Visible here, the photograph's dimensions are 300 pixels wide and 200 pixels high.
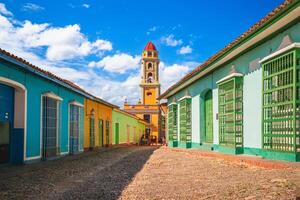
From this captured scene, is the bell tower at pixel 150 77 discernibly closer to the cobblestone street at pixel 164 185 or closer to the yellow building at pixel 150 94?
the yellow building at pixel 150 94

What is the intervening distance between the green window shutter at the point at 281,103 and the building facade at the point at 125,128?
22.6 meters

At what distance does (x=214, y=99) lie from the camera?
13.2 m

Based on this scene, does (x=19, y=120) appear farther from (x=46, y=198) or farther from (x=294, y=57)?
(x=294, y=57)

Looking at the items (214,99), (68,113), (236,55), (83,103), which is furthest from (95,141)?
(236,55)

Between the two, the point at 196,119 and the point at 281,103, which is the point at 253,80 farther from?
the point at 196,119

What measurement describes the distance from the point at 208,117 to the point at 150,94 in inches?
1578

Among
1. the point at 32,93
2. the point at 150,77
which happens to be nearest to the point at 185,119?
the point at 32,93

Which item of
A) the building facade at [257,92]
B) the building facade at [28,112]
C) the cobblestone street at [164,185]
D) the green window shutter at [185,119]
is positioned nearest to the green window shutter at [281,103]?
the building facade at [257,92]

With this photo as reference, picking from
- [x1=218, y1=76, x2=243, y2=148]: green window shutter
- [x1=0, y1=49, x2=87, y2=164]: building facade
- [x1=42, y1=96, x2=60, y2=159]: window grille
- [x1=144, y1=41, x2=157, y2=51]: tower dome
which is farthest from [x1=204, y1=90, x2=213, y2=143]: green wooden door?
[x1=144, y1=41, x2=157, y2=51]: tower dome

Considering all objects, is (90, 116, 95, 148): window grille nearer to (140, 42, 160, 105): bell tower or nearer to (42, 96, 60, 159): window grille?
(42, 96, 60, 159): window grille

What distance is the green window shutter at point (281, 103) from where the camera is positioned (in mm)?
7305

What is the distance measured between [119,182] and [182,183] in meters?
1.30

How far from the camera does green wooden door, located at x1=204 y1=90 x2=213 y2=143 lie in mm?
14516

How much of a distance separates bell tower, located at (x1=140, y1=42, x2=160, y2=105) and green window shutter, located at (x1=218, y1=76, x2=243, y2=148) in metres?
42.2
